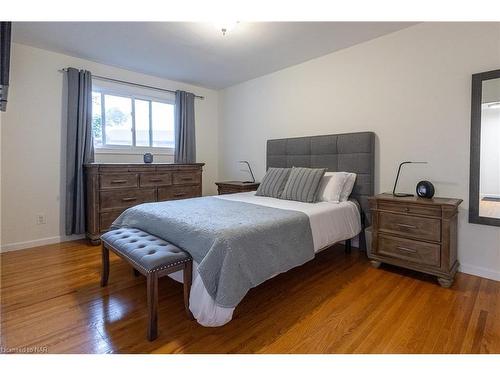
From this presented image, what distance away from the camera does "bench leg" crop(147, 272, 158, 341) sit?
1.58 metres

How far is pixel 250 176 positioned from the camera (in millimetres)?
4699

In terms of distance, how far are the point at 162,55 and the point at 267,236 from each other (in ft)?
9.36

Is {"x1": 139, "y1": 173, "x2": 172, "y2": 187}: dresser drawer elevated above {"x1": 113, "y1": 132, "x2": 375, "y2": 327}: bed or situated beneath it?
elevated above

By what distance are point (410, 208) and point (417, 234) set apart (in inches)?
9.5

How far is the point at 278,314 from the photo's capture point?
187 centimetres

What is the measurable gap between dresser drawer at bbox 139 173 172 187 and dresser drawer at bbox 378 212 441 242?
9.47 ft

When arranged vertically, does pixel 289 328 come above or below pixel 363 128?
below

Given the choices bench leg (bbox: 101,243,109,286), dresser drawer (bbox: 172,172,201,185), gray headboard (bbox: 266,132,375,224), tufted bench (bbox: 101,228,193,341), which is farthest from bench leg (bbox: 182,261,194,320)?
dresser drawer (bbox: 172,172,201,185)

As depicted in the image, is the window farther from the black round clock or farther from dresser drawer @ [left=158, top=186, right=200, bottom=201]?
the black round clock
